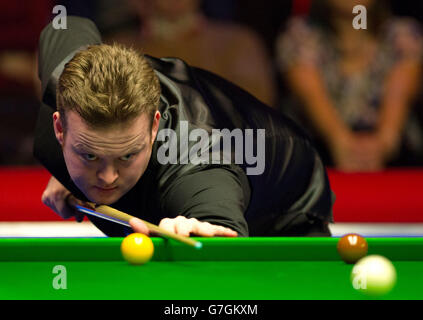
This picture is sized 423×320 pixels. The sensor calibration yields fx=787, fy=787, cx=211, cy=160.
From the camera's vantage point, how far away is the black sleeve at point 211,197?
98.0 inches

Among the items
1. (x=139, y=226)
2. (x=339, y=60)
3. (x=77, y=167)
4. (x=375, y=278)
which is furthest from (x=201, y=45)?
(x=375, y=278)

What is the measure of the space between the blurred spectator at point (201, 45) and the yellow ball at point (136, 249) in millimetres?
4331

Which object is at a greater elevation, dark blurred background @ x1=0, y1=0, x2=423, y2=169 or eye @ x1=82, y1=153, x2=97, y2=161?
dark blurred background @ x1=0, y1=0, x2=423, y2=169

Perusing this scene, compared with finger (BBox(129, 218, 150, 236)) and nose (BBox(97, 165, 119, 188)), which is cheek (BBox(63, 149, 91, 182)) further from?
finger (BBox(129, 218, 150, 236))

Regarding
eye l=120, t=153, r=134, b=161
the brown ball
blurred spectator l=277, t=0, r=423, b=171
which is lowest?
the brown ball

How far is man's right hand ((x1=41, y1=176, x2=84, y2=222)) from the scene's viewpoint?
3.32m

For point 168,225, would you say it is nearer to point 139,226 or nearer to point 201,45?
point 139,226

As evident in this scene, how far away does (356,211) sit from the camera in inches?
198

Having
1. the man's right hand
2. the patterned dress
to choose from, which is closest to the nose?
the man's right hand

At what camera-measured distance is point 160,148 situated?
Answer: 110 inches

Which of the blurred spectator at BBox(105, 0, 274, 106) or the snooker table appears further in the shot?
the blurred spectator at BBox(105, 0, 274, 106)

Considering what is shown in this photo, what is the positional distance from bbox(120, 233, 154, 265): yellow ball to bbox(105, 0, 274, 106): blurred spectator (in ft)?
14.2

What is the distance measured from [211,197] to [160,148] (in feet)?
1.17
